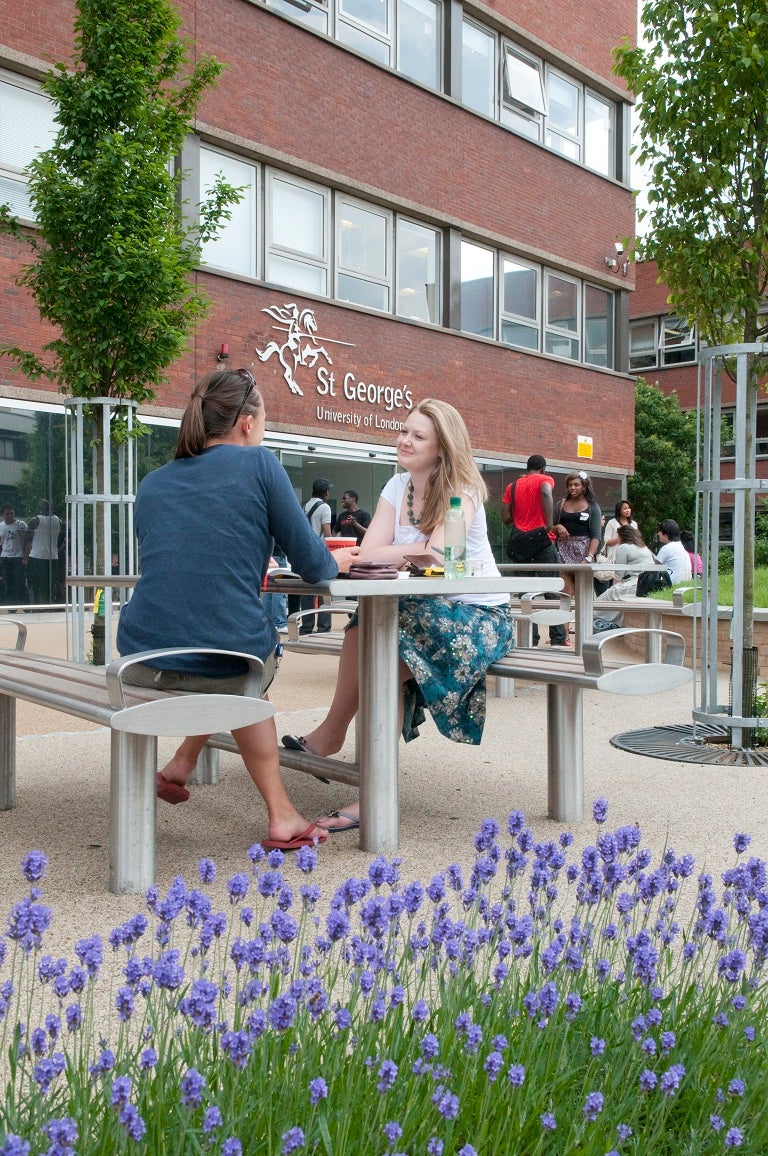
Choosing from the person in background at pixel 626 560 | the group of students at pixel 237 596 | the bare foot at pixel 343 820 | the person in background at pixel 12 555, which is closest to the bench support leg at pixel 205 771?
the group of students at pixel 237 596

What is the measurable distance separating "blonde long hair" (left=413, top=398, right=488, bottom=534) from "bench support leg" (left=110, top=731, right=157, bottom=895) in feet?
5.78

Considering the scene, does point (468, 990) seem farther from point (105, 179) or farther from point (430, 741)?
point (105, 179)

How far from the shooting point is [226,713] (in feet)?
11.3

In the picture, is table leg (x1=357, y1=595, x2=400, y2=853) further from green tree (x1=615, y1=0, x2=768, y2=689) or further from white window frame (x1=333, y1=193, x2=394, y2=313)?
white window frame (x1=333, y1=193, x2=394, y2=313)

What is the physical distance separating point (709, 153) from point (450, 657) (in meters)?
4.16

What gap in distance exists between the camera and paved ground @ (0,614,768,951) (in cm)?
382

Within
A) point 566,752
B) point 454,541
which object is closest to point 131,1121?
point 454,541

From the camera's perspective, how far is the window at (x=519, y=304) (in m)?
21.4

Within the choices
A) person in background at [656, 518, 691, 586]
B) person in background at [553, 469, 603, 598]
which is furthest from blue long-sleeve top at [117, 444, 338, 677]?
person in background at [656, 518, 691, 586]

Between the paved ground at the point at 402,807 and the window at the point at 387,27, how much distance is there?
544 inches

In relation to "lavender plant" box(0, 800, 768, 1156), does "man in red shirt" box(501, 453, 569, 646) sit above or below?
above

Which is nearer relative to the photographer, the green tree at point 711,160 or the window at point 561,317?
the green tree at point 711,160

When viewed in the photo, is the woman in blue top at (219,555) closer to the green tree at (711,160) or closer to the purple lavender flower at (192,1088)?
the purple lavender flower at (192,1088)

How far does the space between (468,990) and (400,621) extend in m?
2.54
